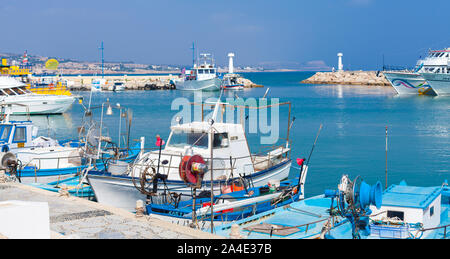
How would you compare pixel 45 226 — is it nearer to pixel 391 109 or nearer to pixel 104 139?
pixel 104 139

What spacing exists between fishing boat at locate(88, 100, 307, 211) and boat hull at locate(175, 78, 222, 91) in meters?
71.3

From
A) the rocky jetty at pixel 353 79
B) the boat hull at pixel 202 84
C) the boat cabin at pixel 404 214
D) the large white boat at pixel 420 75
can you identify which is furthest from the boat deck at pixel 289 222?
the rocky jetty at pixel 353 79

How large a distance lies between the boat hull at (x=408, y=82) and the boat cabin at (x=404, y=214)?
70552 millimetres

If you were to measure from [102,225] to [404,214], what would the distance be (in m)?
6.89

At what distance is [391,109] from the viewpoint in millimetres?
57875

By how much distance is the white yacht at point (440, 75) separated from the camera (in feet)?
231

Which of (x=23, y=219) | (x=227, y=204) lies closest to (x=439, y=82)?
(x=227, y=204)

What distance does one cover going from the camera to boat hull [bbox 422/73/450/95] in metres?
71.2

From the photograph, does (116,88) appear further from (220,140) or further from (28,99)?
(220,140)

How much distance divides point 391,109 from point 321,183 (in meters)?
38.7

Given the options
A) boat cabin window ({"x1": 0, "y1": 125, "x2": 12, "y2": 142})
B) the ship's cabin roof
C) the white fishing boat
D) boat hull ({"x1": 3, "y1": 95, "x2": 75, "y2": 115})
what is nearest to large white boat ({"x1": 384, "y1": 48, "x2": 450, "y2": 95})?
boat hull ({"x1": 3, "y1": 95, "x2": 75, "y2": 115})

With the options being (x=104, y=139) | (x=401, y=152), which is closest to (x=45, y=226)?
(x=104, y=139)

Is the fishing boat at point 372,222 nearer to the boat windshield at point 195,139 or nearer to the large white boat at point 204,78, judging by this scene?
the boat windshield at point 195,139

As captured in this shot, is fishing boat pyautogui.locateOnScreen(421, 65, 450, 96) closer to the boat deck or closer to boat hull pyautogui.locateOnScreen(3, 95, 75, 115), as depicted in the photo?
boat hull pyautogui.locateOnScreen(3, 95, 75, 115)
